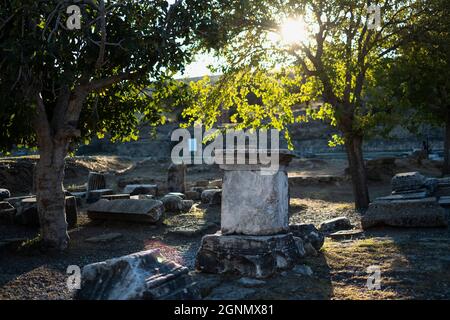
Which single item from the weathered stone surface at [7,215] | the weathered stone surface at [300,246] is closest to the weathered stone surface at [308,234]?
the weathered stone surface at [300,246]

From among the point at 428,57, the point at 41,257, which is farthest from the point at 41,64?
the point at 428,57

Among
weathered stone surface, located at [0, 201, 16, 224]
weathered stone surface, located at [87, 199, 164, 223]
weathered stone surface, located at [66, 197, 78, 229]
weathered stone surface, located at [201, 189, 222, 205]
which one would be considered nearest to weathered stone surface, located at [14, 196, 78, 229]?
weathered stone surface, located at [66, 197, 78, 229]

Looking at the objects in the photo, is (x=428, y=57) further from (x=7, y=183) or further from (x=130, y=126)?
(x=7, y=183)

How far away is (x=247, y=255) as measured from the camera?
523cm

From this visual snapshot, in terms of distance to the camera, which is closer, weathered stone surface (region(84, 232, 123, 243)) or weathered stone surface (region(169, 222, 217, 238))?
weathered stone surface (region(84, 232, 123, 243))

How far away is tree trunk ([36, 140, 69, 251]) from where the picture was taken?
742cm

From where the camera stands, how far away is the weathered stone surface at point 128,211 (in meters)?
9.77

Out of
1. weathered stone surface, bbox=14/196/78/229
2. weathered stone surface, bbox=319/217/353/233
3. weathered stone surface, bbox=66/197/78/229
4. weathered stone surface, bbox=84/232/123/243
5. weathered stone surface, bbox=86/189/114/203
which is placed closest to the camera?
weathered stone surface, bbox=84/232/123/243

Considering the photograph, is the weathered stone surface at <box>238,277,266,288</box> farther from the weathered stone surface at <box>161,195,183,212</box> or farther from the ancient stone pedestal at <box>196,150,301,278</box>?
the weathered stone surface at <box>161,195,183,212</box>

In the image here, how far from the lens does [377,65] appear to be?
477 inches

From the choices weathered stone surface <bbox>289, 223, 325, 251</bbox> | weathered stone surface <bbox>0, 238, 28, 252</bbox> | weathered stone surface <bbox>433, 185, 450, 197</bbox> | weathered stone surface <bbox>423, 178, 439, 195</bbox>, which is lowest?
weathered stone surface <bbox>0, 238, 28, 252</bbox>

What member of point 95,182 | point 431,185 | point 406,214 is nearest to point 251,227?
point 406,214

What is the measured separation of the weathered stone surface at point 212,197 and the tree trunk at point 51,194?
5.91 metres
